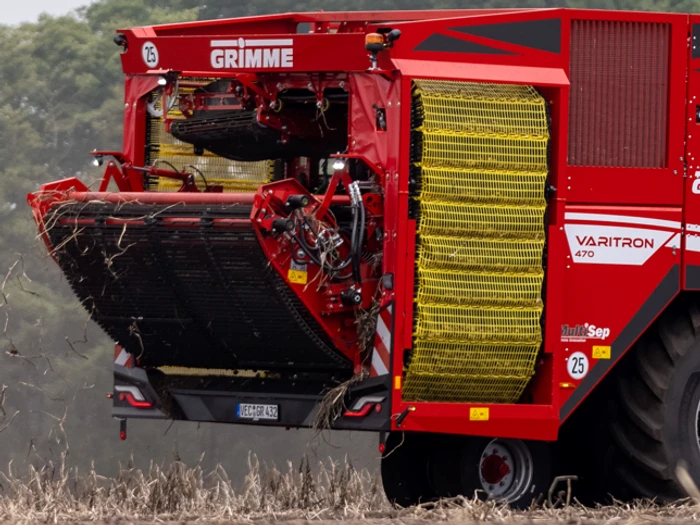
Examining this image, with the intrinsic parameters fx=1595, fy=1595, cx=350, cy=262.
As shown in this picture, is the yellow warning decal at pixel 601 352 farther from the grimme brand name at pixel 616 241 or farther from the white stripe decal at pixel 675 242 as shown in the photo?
the white stripe decal at pixel 675 242

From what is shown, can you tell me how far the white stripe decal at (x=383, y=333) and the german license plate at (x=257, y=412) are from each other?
84 cm

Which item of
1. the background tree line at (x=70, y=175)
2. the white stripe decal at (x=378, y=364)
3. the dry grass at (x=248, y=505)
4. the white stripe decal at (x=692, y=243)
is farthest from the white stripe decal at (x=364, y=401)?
the background tree line at (x=70, y=175)

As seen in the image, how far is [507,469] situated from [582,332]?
1092mm

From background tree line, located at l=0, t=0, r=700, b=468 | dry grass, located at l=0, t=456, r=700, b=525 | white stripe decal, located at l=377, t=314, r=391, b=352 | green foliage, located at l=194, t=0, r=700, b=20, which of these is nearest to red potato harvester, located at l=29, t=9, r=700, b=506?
white stripe decal, located at l=377, t=314, r=391, b=352

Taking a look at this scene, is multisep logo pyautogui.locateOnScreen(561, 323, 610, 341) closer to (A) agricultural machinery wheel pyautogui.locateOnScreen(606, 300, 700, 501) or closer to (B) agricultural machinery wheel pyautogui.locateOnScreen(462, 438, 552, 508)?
(A) agricultural machinery wheel pyautogui.locateOnScreen(606, 300, 700, 501)

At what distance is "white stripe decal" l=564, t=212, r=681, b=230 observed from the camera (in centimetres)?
922

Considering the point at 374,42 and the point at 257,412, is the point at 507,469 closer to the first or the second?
the point at 257,412

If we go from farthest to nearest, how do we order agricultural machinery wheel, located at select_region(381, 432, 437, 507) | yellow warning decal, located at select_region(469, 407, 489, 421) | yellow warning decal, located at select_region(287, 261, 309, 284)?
agricultural machinery wheel, located at select_region(381, 432, 437, 507) → yellow warning decal, located at select_region(469, 407, 489, 421) → yellow warning decal, located at select_region(287, 261, 309, 284)

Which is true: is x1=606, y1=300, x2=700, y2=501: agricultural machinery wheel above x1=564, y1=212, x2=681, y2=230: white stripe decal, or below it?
below

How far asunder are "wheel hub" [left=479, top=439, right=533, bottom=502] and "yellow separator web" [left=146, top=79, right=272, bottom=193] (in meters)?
2.30

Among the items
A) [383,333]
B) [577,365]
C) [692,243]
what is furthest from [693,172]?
[383,333]

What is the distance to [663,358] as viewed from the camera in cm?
960

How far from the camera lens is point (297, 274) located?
28.2 ft

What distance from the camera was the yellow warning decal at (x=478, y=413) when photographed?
29.6ft
